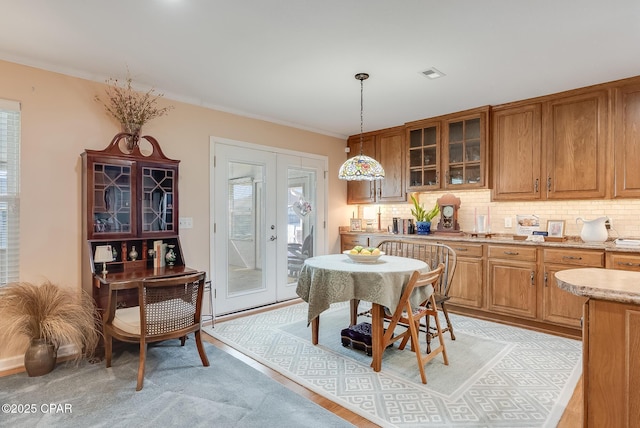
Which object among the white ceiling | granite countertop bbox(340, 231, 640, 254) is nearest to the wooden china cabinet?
the white ceiling

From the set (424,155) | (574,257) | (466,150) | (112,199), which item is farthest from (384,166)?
(112,199)

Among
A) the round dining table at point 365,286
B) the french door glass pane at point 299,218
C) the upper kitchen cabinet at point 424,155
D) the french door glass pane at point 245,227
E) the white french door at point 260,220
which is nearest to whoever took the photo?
the round dining table at point 365,286

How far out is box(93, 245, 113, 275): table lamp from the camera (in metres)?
3.05

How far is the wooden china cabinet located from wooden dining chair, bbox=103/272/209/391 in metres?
0.27

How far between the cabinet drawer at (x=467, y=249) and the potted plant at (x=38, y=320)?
3936mm

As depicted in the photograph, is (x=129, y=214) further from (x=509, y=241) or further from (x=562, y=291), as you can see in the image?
(x=562, y=291)

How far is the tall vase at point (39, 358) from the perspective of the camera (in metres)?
2.65

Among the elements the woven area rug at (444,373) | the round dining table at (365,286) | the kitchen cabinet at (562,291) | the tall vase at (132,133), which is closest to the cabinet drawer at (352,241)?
the woven area rug at (444,373)

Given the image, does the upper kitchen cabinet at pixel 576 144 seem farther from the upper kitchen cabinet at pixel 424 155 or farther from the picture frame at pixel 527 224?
A: the upper kitchen cabinet at pixel 424 155

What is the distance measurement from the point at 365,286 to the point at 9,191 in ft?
9.80

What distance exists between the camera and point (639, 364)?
1.53 metres

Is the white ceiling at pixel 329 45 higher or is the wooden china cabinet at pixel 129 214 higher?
the white ceiling at pixel 329 45

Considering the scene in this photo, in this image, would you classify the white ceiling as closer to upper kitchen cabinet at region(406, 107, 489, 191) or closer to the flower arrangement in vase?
the flower arrangement in vase

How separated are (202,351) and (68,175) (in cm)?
197
